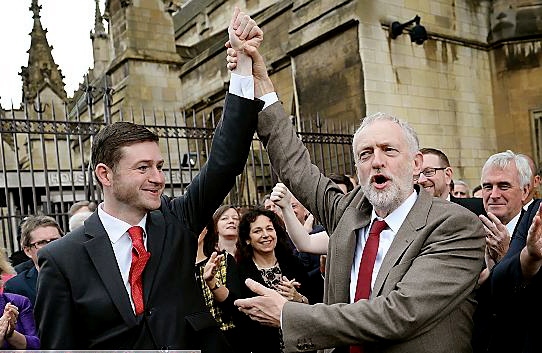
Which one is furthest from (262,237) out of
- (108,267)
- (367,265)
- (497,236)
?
(108,267)

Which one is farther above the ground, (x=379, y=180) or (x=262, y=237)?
(x=379, y=180)

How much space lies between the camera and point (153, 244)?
2252 mm

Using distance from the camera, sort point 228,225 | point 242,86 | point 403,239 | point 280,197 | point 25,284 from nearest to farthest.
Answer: point 403,239 → point 242,86 → point 280,197 → point 25,284 → point 228,225

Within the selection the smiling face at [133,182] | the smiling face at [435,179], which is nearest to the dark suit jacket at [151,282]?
the smiling face at [133,182]

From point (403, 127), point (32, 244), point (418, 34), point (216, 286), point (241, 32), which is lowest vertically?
point (216, 286)

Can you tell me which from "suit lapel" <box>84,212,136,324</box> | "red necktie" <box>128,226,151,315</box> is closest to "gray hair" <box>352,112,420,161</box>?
"red necktie" <box>128,226,151,315</box>

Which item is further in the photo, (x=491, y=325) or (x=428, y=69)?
(x=428, y=69)

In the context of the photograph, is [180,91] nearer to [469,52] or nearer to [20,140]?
[20,140]

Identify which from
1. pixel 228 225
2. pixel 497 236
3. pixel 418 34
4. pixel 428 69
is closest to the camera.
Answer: pixel 497 236

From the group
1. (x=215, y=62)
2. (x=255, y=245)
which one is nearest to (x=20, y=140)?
(x=215, y=62)

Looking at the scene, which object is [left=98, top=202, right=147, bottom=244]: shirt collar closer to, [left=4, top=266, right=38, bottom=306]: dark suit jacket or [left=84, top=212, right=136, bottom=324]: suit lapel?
[left=84, top=212, right=136, bottom=324]: suit lapel

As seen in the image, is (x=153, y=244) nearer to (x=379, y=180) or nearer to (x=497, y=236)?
(x=379, y=180)

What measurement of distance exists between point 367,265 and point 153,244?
2.94 feet

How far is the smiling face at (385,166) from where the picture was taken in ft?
7.85
